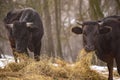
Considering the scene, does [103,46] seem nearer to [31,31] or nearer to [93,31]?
[93,31]

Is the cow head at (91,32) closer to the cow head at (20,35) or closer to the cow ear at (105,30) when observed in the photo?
the cow ear at (105,30)

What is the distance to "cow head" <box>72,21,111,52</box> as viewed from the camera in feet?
30.0

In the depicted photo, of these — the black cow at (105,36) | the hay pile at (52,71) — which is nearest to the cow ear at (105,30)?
the black cow at (105,36)

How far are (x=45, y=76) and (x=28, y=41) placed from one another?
3.29 m

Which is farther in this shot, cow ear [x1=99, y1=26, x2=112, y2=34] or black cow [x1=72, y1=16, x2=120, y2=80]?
cow ear [x1=99, y1=26, x2=112, y2=34]

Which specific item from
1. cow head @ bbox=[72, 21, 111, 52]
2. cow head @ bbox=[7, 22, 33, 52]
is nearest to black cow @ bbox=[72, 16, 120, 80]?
cow head @ bbox=[72, 21, 111, 52]

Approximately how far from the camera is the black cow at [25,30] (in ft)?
38.0

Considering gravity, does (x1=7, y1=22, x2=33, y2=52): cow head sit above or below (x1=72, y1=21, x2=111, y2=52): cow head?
below

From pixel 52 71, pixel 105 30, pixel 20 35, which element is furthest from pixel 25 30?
pixel 105 30

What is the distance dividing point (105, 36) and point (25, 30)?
295 cm

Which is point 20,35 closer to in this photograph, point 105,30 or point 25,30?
point 25,30

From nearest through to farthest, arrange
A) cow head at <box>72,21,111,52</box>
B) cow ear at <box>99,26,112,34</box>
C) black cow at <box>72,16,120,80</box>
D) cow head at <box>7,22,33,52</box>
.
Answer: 1. cow head at <box>72,21,111,52</box>
2. black cow at <box>72,16,120,80</box>
3. cow ear at <box>99,26,112,34</box>
4. cow head at <box>7,22,33,52</box>

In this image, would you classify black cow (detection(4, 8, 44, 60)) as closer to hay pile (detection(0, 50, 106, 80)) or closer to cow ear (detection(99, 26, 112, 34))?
hay pile (detection(0, 50, 106, 80))

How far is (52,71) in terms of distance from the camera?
9.36m
